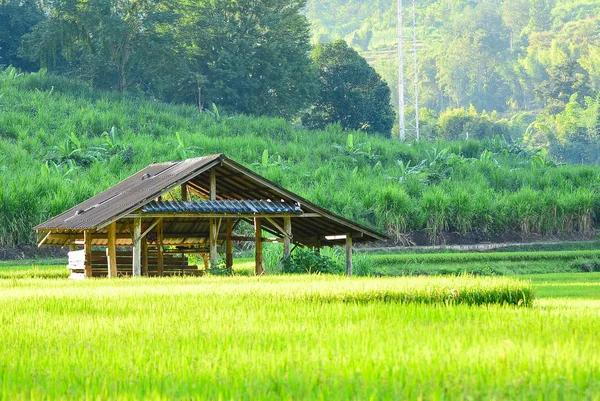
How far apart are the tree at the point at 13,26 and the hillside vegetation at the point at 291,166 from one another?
561 centimetres

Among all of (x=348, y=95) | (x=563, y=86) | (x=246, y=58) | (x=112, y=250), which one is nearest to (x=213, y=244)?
(x=112, y=250)

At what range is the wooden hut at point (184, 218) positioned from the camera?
958 inches

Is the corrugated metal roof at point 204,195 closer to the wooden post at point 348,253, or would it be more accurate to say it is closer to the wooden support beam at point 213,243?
the wooden post at point 348,253

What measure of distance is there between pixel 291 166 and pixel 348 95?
23.6m

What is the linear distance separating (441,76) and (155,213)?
126 metres

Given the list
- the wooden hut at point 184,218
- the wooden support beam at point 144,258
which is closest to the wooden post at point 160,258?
the wooden hut at point 184,218

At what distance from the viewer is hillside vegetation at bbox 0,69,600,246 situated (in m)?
38.7

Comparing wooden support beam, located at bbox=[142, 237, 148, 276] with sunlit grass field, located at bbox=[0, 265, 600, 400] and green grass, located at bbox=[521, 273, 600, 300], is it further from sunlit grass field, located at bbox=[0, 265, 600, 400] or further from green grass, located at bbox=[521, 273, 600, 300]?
sunlit grass field, located at bbox=[0, 265, 600, 400]

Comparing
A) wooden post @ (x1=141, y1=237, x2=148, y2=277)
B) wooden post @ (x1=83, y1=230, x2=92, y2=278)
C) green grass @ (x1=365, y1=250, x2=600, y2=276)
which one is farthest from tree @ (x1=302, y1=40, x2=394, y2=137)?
wooden post @ (x1=83, y1=230, x2=92, y2=278)

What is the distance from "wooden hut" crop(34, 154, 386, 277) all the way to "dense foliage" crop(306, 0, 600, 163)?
2407 inches

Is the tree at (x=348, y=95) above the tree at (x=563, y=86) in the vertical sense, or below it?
below

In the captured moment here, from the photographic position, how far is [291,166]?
46.0m

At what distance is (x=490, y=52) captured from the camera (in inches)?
5768

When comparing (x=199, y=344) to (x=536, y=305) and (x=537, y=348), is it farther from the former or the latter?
A: (x=536, y=305)
